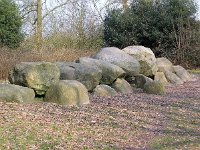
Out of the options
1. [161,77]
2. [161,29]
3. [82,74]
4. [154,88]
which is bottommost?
[154,88]

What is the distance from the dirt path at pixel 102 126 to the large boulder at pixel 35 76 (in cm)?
106

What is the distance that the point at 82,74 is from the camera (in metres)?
11.2

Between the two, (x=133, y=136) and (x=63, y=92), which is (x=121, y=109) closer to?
(x=63, y=92)

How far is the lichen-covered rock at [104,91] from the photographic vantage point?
11062mm

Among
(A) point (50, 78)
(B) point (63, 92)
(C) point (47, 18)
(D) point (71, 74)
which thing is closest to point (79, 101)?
(B) point (63, 92)

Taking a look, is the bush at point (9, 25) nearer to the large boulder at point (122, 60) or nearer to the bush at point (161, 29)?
the bush at point (161, 29)

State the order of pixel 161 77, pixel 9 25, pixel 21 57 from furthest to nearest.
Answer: pixel 9 25 < pixel 161 77 < pixel 21 57

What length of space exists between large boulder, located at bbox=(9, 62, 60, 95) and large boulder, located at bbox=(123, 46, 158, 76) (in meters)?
5.61

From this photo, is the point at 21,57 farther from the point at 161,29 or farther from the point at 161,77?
the point at 161,29

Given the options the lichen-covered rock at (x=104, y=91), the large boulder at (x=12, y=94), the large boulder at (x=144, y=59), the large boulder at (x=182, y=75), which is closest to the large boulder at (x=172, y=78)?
the large boulder at (x=182, y=75)

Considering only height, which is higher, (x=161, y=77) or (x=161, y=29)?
(x=161, y=29)

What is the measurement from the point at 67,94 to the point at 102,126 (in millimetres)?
2148

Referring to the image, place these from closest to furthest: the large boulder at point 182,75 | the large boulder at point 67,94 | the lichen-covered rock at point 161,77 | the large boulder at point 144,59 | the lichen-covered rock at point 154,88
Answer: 1. the large boulder at point 67,94
2. the lichen-covered rock at point 154,88
3. the large boulder at point 144,59
4. the lichen-covered rock at point 161,77
5. the large boulder at point 182,75

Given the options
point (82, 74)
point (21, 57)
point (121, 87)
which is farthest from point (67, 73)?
point (21, 57)
